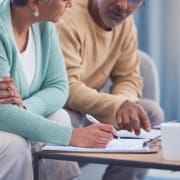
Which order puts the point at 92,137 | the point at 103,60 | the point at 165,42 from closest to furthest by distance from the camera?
the point at 92,137 < the point at 103,60 < the point at 165,42

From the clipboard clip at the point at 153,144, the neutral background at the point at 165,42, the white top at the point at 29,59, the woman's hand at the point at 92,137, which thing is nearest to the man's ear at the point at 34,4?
the white top at the point at 29,59

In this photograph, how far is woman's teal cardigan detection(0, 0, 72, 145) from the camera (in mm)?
1438

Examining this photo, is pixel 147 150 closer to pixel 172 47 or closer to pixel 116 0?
pixel 116 0

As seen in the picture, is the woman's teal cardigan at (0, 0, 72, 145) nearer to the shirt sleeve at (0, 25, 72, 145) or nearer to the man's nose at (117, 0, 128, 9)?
the shirt sleeve at (0, 25, 72, 145)

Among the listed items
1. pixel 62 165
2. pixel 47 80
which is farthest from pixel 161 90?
pixel 62 165

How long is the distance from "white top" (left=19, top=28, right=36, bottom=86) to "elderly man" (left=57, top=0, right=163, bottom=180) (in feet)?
1.12

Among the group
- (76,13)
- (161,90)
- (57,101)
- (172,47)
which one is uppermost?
(76,13)

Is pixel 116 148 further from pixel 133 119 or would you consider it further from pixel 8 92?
pixel 8 92

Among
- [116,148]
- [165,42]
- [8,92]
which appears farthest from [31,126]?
[165,42]

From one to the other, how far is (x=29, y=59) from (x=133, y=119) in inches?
15.0

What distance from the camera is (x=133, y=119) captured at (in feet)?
5.38

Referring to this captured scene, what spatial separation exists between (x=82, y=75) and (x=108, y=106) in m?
0.30

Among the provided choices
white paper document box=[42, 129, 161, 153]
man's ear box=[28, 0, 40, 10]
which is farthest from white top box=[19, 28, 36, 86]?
white paper document box=[42, 129, 161, 153]

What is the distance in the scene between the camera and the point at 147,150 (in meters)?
1.43
